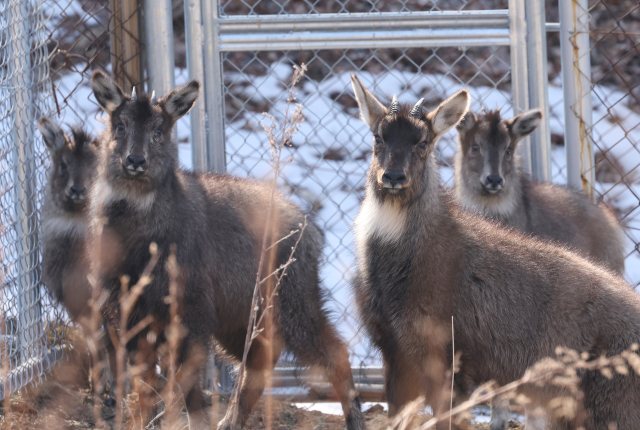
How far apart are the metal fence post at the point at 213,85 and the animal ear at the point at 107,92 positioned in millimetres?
607

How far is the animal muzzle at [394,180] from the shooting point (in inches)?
143

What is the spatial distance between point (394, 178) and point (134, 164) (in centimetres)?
156

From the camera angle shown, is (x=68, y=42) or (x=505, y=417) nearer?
(x=505, y=417)

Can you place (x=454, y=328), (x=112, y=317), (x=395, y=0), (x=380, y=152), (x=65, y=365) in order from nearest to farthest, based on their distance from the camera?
(x=454, y=328) < (x=380, y=152) < (x=112, y=317) < (x=65, y=365) < (x=395, y=0)

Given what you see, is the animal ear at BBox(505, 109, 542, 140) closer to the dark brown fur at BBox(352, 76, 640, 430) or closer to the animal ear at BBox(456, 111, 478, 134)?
the animal ear at BBox(456, 111, 478, 134)

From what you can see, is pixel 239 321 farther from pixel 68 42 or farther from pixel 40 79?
pixel 68 42

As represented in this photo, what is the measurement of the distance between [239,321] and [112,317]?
79cm

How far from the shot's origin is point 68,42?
341 inches

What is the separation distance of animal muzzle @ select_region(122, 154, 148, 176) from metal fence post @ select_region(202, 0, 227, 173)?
0.70m

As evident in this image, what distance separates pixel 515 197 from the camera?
5535 millimetres

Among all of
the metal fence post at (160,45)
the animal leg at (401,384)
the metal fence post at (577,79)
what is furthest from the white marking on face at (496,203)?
the metal fence post at (160,45)

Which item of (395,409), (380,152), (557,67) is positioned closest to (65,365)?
(395,409)

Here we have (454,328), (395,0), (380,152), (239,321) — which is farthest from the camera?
(395,0)

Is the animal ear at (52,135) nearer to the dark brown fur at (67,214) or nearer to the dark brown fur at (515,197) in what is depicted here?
the dark brown fur at (67,214)
